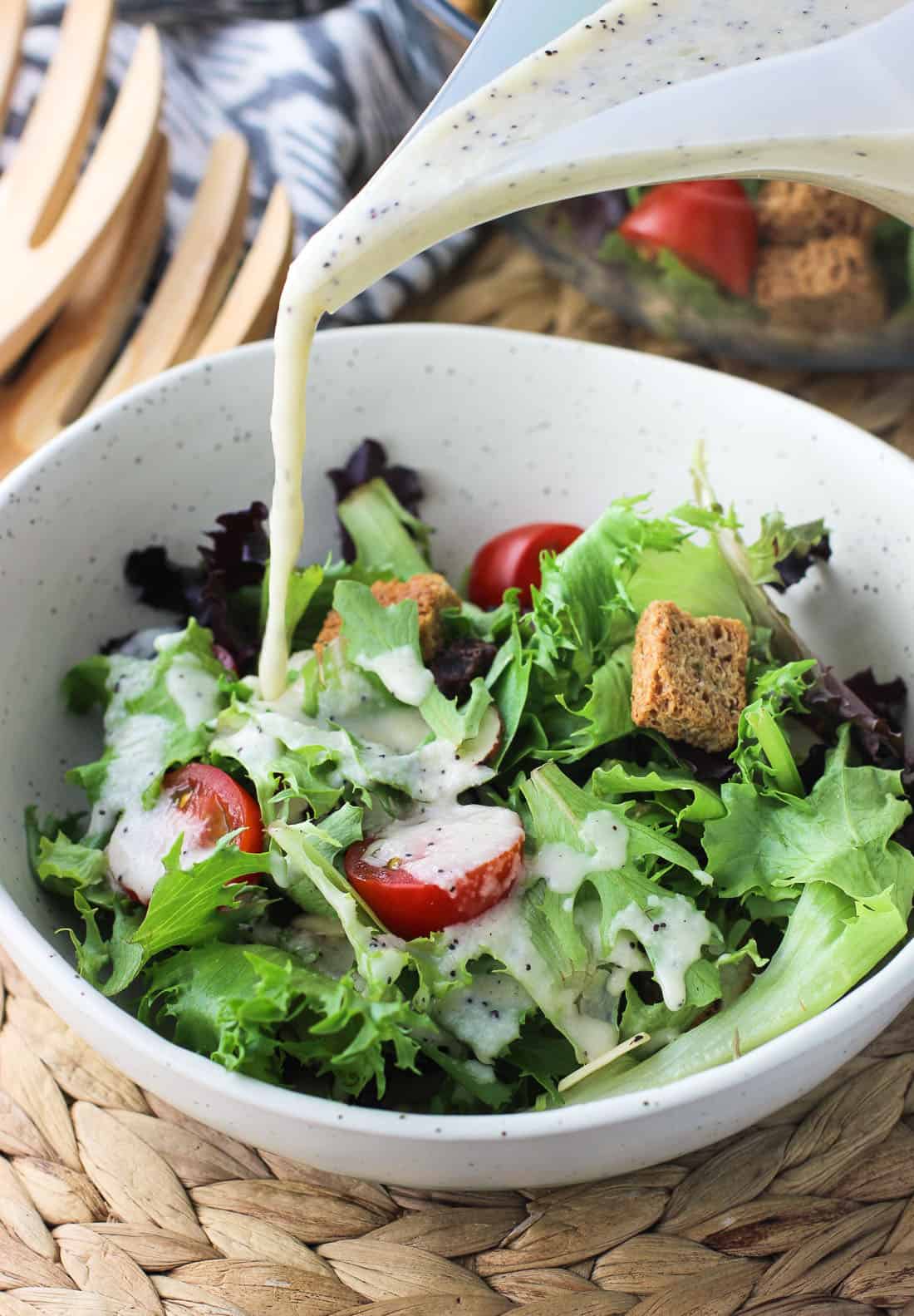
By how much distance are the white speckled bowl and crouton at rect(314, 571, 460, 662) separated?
39cm

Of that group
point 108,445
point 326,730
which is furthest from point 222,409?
point 326,730

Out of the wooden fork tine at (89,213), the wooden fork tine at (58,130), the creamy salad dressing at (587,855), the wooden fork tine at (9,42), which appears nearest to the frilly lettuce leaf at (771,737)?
the creamy salad dressing at (587,855)

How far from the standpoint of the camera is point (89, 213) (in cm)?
288

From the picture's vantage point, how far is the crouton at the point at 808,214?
8.20 ft

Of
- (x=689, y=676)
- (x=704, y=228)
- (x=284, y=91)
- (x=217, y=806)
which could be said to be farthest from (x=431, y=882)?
(x=284, y=91)

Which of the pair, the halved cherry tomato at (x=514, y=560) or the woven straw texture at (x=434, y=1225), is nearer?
the woven straw texture at (x=434, y=1225)

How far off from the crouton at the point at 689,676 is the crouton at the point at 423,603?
300 mm

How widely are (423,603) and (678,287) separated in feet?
3.70

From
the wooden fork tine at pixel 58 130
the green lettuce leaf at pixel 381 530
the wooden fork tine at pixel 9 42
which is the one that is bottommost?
the green lettuce leaf at pixel 381 530

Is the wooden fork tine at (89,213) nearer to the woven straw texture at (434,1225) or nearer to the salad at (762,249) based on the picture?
the salad at (762,249)

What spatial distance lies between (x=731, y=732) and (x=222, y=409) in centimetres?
102

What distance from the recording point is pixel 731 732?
189 centimetres

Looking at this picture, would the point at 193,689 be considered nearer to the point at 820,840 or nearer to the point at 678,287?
the point at 820,840

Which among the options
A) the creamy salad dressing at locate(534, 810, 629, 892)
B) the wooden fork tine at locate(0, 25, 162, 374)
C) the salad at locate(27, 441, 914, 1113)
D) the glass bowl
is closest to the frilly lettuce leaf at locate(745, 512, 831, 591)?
the salad at locate(27, 441, 914, 1113)
